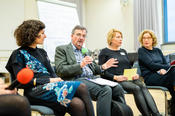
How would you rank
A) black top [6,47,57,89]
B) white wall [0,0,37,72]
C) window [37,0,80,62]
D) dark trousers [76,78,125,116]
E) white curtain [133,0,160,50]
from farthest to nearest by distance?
Result: white curtain [133,0,160,50] → white wall [0,0,37,72] → window [37,0,80,62] → dark trousers [76,78,125,116] → black top [6,47,57,89]

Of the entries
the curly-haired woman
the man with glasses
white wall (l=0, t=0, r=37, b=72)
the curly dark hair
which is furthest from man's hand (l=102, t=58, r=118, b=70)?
white wall (l=0, t=0, r=37, b=72)

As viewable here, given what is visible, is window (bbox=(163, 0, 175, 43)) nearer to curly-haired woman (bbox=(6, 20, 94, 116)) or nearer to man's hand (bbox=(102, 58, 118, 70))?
man's hand (bbox=(102, 58, 118, 70))

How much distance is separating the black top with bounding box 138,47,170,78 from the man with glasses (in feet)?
1.57

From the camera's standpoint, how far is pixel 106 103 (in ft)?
5.49

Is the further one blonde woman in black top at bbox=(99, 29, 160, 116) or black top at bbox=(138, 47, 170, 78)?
black top at bbox=(138, 47, 170, 78)

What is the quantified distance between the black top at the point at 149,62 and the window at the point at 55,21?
1538 millimetres

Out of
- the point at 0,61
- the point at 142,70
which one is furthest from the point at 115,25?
the point at 142,70

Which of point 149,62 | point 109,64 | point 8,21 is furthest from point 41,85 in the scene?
point 8,21

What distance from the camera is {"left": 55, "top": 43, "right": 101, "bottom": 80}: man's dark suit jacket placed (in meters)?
1.76

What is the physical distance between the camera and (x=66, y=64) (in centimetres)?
186

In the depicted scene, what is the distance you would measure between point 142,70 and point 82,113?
129 cm

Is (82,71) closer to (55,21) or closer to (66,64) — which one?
(66,64)

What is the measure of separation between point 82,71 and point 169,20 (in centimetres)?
442

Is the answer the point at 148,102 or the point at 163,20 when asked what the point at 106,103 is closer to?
the point at 148,102
